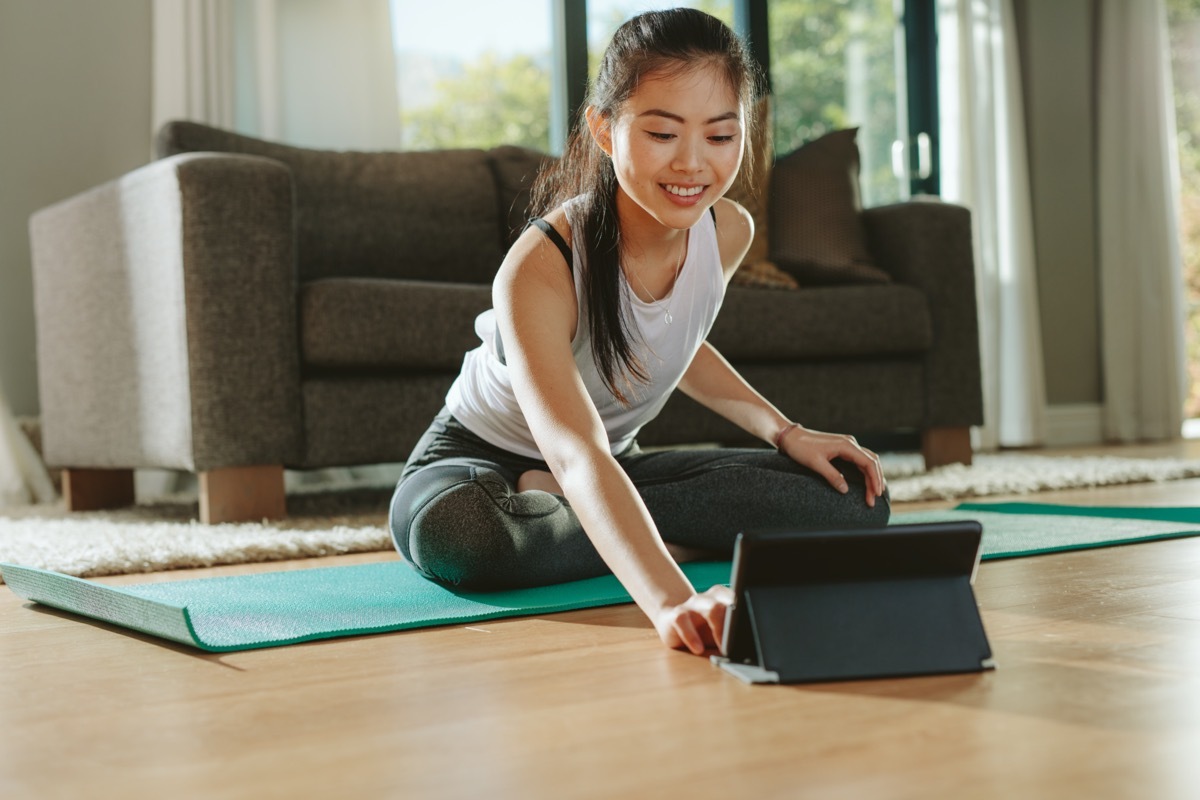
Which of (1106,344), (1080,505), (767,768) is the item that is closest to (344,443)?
(1080,505)

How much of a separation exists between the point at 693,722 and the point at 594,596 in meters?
0.55

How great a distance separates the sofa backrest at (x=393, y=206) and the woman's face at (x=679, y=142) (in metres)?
1.54

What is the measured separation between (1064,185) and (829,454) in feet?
11.2

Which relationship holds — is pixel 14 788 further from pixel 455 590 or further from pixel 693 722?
pixel 455 590

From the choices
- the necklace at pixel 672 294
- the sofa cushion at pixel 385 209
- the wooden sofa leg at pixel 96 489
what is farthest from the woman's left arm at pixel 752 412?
the wooden sofa leg at pixel 96 489

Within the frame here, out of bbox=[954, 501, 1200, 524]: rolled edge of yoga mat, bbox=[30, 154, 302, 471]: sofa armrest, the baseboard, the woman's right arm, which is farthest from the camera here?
the baseboard

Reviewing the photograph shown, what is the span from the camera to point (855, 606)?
93 cm

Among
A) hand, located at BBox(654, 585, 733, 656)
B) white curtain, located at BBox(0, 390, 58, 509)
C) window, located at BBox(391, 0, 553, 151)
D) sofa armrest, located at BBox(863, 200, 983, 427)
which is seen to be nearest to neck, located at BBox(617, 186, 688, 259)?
hand, located at BBox(654, 585, 733, 656)

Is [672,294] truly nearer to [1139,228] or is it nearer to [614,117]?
[614,117]

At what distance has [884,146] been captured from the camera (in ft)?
14.6

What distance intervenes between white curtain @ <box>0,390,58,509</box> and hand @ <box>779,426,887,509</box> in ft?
6.92

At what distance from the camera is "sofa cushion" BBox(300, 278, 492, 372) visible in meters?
2.28

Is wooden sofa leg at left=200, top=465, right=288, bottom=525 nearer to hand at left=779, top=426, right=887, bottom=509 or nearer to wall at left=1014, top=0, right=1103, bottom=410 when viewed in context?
Result: hand at left=779, top=426, right=887, bottom=509

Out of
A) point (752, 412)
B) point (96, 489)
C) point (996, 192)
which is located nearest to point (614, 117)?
point (752, 412)
